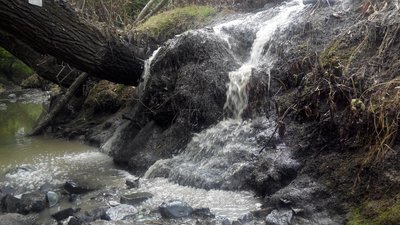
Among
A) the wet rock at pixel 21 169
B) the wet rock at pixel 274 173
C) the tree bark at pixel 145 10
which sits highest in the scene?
the tree bark at pixel 145 10

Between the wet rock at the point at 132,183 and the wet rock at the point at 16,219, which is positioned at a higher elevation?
the wet rock at the point at 16,219

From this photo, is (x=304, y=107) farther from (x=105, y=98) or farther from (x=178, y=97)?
(x=105, y=98)

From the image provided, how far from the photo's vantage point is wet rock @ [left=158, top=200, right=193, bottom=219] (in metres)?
3.79

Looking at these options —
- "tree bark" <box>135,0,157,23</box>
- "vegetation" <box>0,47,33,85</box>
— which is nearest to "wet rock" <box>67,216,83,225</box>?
"tree bark" <box>135,0,157,23</box>

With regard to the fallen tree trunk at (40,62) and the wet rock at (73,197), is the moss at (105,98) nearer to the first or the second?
the fallen tree trunk at (40,62)

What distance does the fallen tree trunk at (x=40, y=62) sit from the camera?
7102mm

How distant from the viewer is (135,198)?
418 cm

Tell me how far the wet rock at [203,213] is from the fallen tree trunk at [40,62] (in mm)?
4599

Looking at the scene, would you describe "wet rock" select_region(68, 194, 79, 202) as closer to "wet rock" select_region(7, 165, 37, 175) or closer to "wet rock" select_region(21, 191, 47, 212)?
"wet rock" select_region(21, 191, 47, 212)

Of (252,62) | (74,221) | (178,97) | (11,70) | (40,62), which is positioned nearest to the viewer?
(74,221)

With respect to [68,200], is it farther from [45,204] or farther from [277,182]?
[277,182]

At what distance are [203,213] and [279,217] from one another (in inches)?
25.8

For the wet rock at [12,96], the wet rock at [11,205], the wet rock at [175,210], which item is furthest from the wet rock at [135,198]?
the wet rock at [12,96]

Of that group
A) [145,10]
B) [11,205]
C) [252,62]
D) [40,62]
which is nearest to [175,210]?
[11,205]
